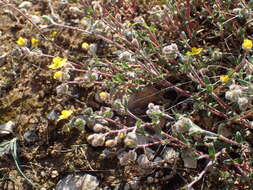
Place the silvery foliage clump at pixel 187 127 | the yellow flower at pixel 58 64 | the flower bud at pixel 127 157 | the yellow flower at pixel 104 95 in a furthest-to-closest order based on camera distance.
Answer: the yellow flower at pixel 58 64
the yellow flower at pixel 104 95
the flower bud at pixel 127 157
the silvery foliage clump at pixel 187 127

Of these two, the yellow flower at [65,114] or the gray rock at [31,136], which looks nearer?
the yellow flower at [65,114]

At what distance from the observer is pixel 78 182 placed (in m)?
2.27

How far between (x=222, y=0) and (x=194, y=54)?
1.58 feet

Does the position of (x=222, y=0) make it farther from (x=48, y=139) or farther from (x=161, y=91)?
(x=48, y=139)

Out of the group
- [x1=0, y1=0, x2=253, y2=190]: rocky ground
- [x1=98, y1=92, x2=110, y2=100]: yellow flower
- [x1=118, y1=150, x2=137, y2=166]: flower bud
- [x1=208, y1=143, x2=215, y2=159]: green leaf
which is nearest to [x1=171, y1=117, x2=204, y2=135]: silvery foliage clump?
[x1=0, y1=0, x2=253, y2=190]: rocky ground

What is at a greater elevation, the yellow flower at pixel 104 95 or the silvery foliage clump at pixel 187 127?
the silvery foliage clump at pixel 187 127

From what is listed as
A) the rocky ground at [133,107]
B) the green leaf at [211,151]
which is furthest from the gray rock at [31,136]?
the green leaf at [211,151]

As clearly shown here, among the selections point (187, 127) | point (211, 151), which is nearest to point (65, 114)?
point (187, 127)

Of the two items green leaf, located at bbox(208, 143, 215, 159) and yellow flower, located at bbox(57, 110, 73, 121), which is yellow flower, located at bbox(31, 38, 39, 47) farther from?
green leaf, located at bbox(208, 143, 215, 159)

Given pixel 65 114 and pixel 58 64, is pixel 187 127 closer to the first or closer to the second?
pixel 65 114

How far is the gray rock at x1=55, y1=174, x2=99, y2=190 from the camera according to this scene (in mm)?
2242

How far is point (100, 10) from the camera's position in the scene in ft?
9.33

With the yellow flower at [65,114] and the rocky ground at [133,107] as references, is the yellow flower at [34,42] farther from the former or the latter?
the yellow flower at [65,114]

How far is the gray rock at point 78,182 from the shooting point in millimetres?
2242
